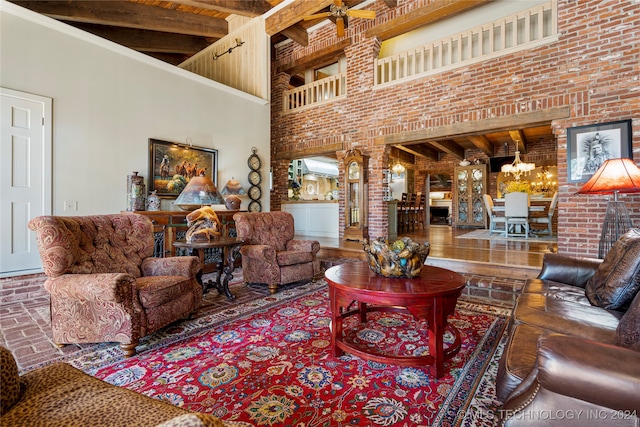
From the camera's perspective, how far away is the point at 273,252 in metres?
3.67

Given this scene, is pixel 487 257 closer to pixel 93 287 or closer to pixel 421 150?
pixel 93 287

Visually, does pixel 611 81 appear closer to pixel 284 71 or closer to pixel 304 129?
pixel 304 129

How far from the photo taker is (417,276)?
2199 mm

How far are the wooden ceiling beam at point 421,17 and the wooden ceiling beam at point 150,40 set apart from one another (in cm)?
453

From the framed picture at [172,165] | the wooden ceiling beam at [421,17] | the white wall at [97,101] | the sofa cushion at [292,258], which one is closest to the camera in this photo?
the white wall at [97,101]

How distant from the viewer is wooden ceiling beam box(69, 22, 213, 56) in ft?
21.2

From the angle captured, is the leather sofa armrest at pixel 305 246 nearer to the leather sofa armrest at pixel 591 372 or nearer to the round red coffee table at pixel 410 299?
the round red coffee table at pixel 410 299

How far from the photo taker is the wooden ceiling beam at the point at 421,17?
4.96 metres

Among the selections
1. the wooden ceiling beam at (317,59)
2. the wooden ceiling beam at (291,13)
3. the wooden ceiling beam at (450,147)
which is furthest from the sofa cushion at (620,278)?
the wooden ceiling beam at (450,147)

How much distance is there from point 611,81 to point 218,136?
6022 mm

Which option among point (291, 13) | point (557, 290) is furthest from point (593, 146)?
point (291, 13)

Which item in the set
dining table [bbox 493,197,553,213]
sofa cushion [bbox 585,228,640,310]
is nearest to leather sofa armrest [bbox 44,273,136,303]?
sofa cushion [bbox 585,228,640,310]

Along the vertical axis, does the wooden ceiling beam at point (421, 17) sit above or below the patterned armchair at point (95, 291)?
above

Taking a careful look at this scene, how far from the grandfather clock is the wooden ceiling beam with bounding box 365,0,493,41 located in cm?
236
